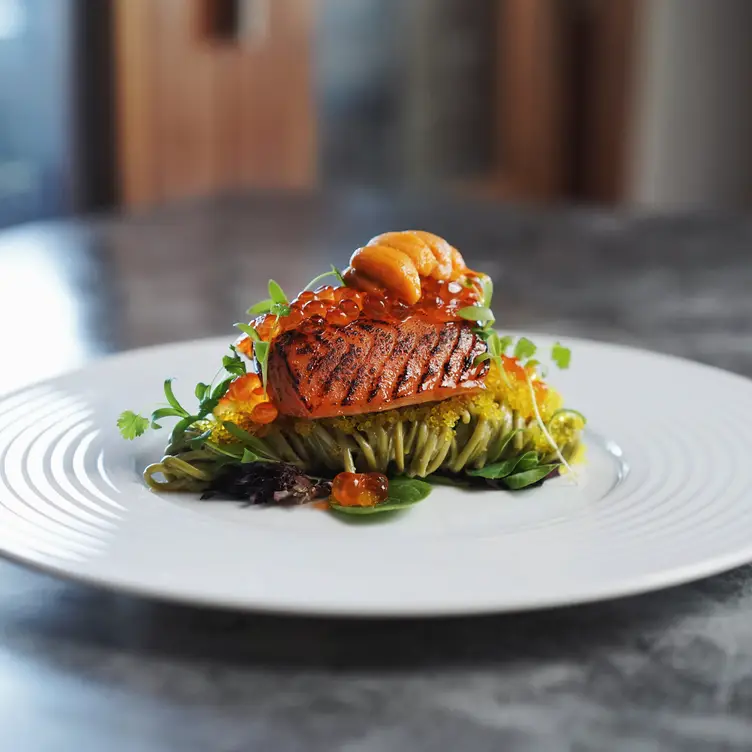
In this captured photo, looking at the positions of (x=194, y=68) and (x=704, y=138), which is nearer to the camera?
(x=194, y=68)

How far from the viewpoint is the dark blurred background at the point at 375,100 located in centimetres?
595

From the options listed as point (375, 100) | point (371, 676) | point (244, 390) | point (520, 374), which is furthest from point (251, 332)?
point (375, 100)

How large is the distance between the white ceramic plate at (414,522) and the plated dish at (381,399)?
7 cm

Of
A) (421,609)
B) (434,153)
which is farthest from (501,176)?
(421,609)

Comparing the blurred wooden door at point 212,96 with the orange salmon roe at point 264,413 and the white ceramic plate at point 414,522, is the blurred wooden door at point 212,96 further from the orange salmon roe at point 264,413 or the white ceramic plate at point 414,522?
the orange salmon roe at point 264,413

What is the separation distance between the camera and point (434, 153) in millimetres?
8172

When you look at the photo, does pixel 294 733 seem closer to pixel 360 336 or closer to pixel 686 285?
pixel 360 336

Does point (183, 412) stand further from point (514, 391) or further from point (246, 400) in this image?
point (514, 391)

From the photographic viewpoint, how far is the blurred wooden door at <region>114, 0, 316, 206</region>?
615cm

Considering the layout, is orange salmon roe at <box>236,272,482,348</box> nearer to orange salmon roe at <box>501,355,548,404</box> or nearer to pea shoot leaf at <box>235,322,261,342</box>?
pea shoot leaf at <box>235,322,261,342</box>

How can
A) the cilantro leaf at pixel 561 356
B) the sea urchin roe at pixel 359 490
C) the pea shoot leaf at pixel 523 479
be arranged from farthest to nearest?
the cilantro leaf at pixel 561 356 → the pea shoot leaf at pixel 523 479 → the sea urchin roe at pixel 359 490

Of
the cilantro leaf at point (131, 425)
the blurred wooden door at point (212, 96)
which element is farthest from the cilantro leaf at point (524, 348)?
the blurred wooden door at point (212, 96)

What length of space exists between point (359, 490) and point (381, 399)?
0.63 feet

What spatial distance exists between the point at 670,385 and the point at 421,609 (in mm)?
1126
